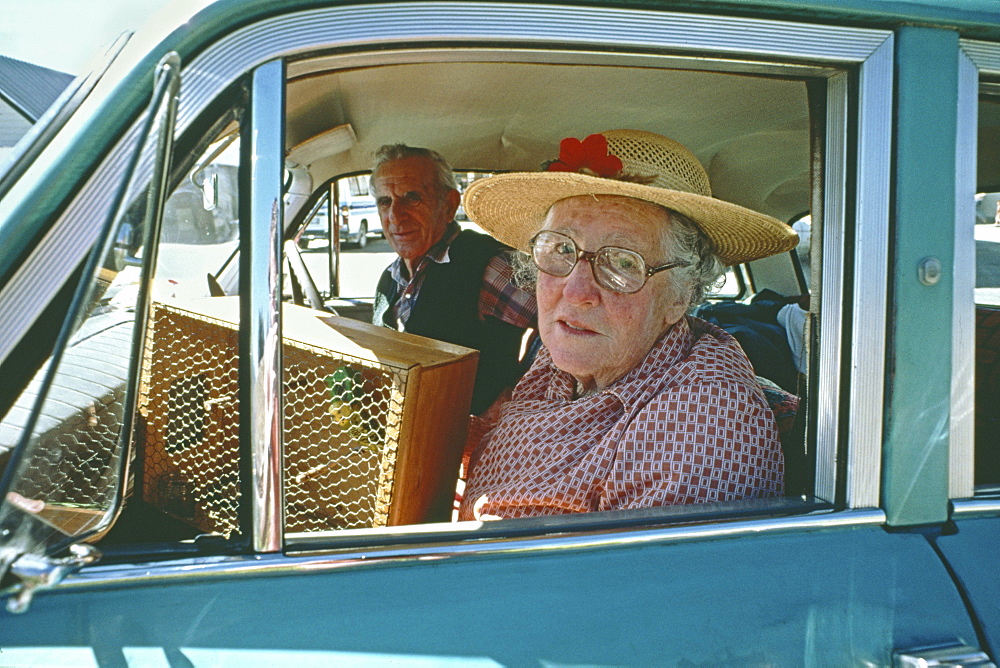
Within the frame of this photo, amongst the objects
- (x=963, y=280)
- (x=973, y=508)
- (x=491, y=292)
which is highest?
(x=491, y=292)

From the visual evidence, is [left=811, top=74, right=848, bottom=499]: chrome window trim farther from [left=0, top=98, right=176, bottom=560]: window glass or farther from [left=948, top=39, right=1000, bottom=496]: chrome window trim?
[left=0, top=98, right=176, bottom=560]: window glass

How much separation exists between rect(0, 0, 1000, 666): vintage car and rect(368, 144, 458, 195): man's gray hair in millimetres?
1967

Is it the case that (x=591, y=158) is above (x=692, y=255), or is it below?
above

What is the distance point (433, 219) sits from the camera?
3.57 metres

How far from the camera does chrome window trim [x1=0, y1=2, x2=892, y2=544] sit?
962 millimetres

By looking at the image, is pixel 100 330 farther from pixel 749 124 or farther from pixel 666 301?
pixel 749 124

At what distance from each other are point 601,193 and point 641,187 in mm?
154

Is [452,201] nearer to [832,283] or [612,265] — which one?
[612,265]

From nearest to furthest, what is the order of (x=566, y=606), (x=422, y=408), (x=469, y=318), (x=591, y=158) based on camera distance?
(x=566, y=606), (x=422, y=408), (x=591, y=158), (x=469, y=318)

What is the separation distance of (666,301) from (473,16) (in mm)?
1007

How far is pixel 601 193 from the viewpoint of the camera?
180cm

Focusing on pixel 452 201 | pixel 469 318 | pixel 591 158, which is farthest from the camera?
pixel 452 201

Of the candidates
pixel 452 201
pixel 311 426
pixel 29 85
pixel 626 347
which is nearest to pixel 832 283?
pixel 626 347

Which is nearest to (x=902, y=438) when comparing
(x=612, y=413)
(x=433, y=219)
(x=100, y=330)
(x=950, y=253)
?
(x=950, y=253)
